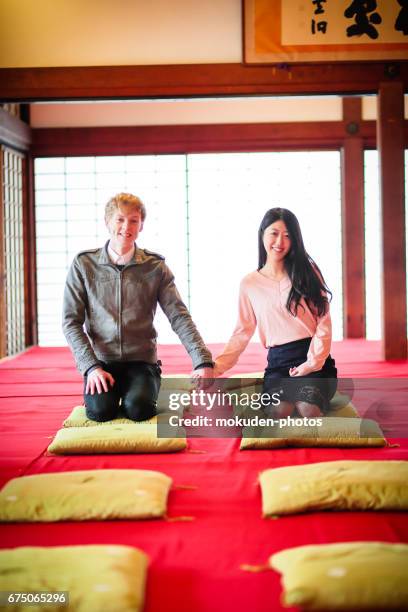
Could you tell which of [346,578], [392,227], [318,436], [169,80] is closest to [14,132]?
[169,80]

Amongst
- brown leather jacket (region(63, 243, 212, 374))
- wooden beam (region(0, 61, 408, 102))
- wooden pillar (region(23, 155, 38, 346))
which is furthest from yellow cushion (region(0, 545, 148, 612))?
wooden pillar (region(23, 155, 38, 346))

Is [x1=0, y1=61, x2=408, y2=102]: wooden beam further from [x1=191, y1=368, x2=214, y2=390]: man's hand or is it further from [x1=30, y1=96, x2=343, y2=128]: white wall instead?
[x1=191, y1=368, x2=214, y2=390]: man's hand

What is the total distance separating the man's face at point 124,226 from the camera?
10.5ft

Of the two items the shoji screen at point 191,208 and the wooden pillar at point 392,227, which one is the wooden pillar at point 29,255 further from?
the wooden pillar at point 392,227

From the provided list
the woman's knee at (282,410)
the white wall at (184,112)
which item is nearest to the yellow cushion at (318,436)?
the woman's knee at (282,410)

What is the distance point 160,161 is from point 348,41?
2750 millimetres

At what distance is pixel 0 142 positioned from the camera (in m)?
6.15

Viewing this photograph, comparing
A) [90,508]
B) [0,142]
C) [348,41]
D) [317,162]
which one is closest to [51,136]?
[0,142]

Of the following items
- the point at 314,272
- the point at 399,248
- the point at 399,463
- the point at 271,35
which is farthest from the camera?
the point at 399,248

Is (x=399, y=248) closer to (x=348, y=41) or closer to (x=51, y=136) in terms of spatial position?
(x=348, y=41)

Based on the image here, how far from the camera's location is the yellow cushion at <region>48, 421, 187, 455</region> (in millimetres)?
2816

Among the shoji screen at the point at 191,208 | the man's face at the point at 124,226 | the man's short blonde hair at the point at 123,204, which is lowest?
the man's face at the point at 124,226

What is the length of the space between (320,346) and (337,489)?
38.2 inches

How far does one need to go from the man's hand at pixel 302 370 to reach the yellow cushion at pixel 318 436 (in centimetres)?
24
